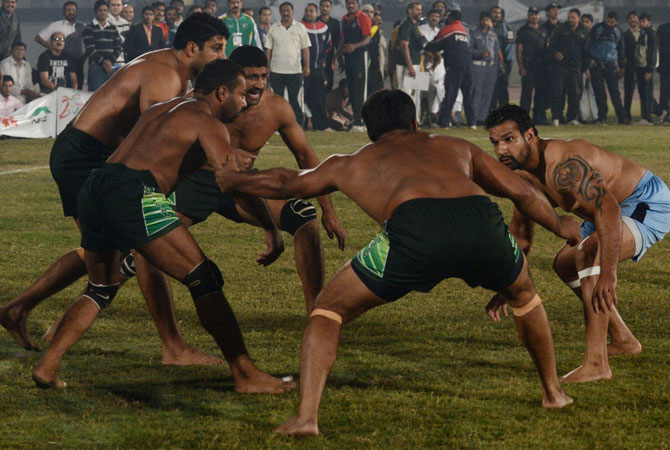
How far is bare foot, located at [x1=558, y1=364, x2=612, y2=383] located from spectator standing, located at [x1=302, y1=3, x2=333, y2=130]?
14516 mm

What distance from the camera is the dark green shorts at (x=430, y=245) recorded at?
14.1 ft

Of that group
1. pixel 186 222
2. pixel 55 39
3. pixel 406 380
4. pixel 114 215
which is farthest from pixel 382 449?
pixel 55 39

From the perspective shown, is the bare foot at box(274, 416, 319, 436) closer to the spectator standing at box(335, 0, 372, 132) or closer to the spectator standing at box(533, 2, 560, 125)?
the spectator standing at box(335, 0, 372, 132)

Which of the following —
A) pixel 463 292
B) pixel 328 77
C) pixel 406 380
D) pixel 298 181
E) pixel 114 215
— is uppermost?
pixel 298 181

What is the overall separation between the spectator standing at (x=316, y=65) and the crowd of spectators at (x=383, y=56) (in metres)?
0.02

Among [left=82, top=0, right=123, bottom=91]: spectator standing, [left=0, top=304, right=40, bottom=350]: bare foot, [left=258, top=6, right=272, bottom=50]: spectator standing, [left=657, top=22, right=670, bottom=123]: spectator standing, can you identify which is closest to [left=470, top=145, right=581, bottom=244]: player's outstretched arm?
[left=0, top=304, right=40, bottom=350]: bare foot

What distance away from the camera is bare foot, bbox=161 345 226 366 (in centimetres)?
562

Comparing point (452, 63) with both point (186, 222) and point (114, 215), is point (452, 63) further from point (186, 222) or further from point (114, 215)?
point (114, 215)

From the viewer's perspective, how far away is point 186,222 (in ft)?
20.9

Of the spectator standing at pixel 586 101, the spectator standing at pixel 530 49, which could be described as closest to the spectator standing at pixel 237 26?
the spectator standing at pixel 530 49

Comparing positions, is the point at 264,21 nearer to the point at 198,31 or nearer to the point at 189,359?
the point at 198,31

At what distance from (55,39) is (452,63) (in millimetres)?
6881

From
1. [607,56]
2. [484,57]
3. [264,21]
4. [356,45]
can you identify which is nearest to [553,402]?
[356,45]

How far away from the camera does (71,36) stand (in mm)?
18547
